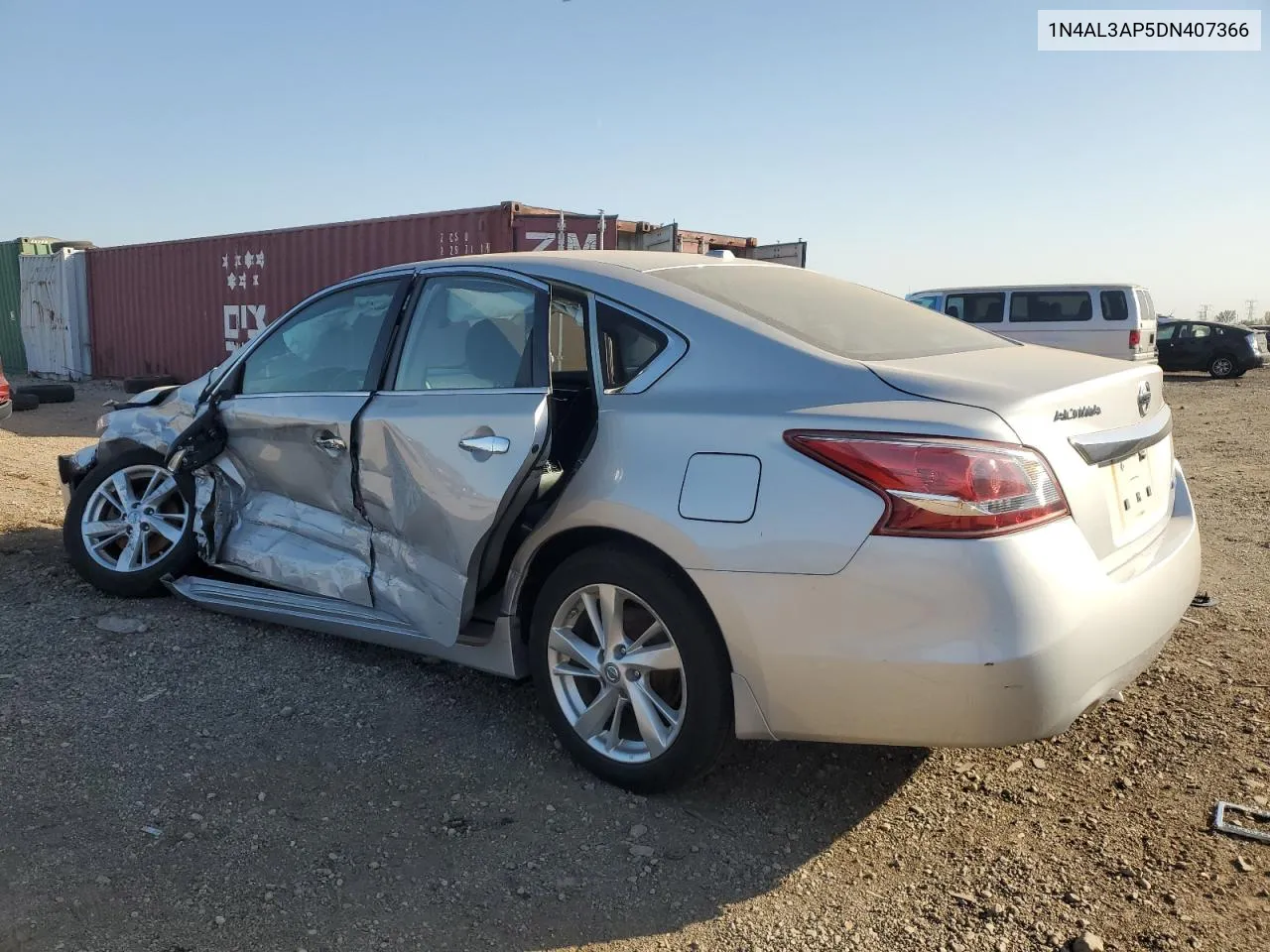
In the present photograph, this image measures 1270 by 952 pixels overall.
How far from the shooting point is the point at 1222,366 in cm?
2345

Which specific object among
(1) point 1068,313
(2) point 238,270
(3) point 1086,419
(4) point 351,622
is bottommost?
(4) point 351,622

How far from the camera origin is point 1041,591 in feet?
7.50

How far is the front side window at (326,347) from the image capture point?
384 centimetres

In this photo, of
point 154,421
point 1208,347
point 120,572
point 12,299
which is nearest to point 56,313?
point 12,299

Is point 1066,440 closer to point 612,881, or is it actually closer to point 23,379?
point 612,881

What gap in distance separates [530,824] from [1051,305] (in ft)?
57.5

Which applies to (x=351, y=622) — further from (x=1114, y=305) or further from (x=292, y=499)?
(x=1114, y=305)

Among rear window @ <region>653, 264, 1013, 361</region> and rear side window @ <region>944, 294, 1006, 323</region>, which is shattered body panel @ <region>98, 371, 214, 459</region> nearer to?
rear window @ <region>653, 264, 1013, 361</region>

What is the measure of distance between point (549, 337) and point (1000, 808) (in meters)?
1.99

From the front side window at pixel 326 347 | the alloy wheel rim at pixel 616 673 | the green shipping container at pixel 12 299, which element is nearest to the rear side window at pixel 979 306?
the front side window at pixel 326 347

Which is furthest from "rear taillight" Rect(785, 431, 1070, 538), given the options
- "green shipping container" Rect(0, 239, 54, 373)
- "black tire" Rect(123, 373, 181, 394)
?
"green shipping container" Rect(0, 239, 54, 373)

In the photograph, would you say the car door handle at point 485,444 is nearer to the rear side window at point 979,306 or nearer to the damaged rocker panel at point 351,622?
the damaged rocker panel at point 351,622

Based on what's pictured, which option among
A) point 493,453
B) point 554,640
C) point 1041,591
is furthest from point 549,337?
point 1041,591

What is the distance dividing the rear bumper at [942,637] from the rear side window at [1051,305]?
16.8 meters
